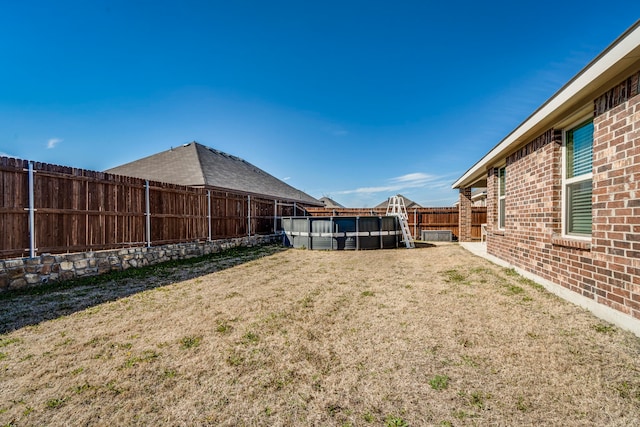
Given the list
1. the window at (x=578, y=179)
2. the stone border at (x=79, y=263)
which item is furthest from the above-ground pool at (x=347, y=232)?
the window at (x=578, y=179)

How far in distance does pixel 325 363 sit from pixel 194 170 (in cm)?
1271

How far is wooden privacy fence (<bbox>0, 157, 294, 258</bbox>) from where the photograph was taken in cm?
493

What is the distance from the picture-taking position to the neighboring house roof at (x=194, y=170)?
1238 cm

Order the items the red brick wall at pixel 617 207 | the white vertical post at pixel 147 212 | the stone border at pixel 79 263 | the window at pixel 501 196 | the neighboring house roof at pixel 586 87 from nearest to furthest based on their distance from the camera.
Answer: the neighboring house roof at pixel 586 87, the red brick wall at pixel 617 207, the stone border at pixel 79 263, the window at pixel 501 196, the white vertical post at pixel 147 212

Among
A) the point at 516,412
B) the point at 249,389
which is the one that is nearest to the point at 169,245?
the point at 249,389

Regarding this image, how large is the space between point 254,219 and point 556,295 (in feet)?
36.3

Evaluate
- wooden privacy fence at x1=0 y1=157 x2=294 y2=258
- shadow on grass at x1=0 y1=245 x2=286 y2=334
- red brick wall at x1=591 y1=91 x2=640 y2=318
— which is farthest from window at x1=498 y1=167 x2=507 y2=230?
wooden privacy fence at x1=0 y1=157 x2=294 y2=258

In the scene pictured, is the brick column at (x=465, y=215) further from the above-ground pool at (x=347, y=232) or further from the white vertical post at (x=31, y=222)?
the white vertical post at (x=31, y=222)

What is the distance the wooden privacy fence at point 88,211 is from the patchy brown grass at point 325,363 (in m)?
1.57

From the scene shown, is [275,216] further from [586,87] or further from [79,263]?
[586,87]

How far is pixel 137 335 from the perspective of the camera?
3.05 meters

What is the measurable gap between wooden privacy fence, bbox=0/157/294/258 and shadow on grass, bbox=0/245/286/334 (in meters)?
0.82

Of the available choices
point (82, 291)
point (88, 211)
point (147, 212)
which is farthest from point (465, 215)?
point (88, 211)

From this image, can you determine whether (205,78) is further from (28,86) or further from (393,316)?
(393,316)
